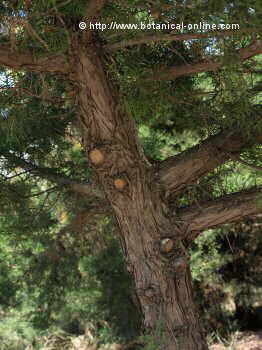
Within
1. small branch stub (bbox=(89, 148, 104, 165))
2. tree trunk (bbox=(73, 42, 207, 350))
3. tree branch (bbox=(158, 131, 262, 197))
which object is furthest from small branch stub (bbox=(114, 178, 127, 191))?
tree branch (bbox=(158, 131, 262, 197))

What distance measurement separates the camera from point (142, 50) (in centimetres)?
436

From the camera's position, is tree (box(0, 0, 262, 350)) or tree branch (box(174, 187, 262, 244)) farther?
tree branch (box(174, 187, 262, 244))

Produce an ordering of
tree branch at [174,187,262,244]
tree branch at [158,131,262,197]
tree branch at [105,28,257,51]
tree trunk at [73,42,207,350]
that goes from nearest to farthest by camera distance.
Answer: tree branch at [105,28,257,51], tree trunk at [73,42,207,350], tree branch at [174,187,262,244], tree branch at [158,131,262,197]

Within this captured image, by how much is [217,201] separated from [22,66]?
1748 millimetres

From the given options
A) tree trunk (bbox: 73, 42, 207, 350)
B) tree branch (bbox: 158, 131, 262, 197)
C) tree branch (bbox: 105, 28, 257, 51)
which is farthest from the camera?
tree branch (bbox: 158, 131, 262, 197)

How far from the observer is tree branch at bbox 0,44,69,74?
3615mm

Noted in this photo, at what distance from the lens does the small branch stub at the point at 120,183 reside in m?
3.97

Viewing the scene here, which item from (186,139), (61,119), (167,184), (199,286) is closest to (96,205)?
(61,119)

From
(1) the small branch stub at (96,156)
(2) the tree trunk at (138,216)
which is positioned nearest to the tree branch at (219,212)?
(2) the tree trunk at (138,216)

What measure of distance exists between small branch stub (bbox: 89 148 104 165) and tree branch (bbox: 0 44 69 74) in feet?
1.95

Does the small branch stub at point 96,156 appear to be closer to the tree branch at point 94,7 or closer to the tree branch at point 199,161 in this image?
the tree branch at point 199,161

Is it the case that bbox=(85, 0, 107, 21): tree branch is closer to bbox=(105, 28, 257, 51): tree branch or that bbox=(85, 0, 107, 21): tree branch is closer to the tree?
the tree

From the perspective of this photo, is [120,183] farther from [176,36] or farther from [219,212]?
[176,36]

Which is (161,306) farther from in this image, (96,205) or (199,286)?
(199,286)
